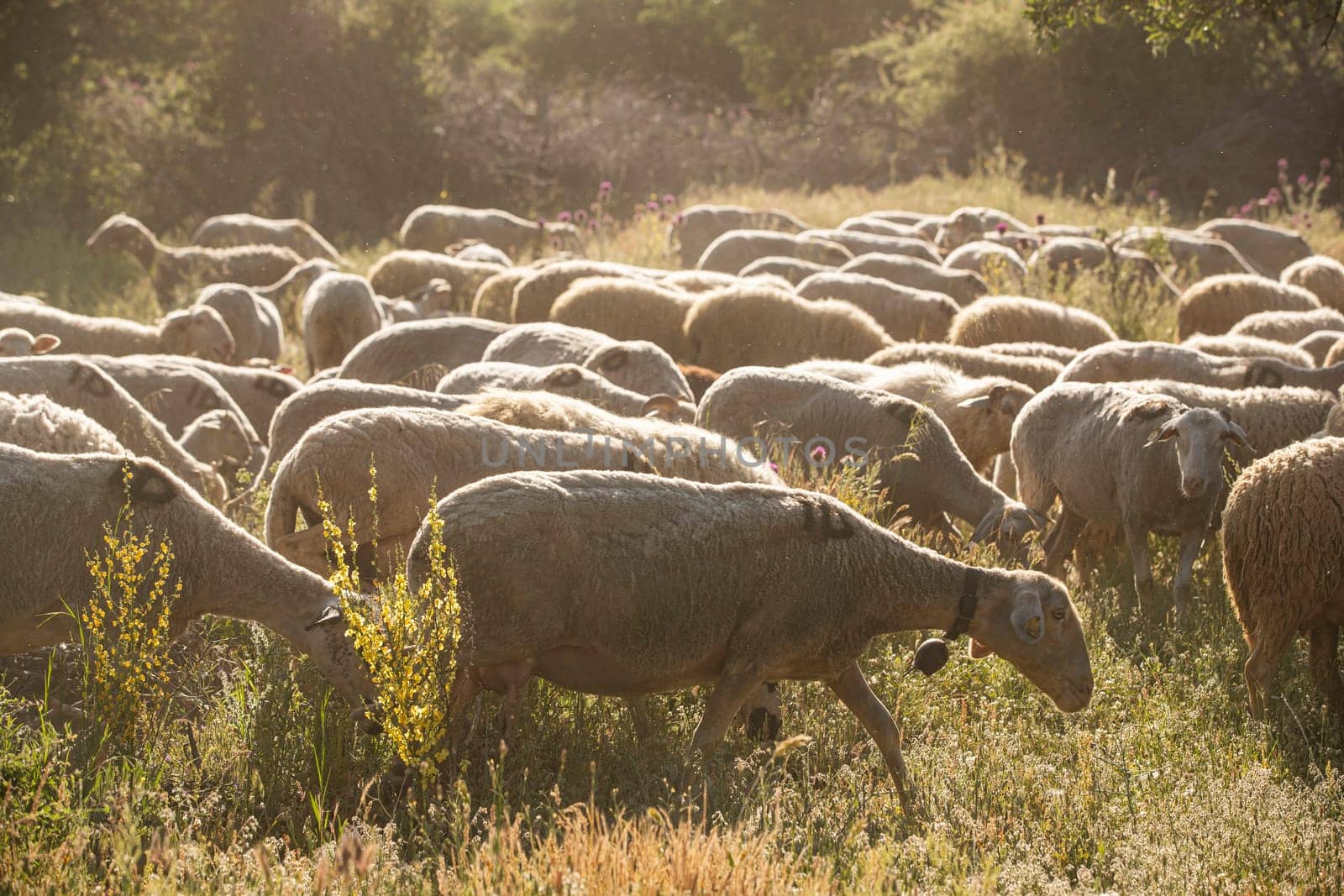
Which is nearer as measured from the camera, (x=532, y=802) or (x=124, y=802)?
(x=124, y=802)

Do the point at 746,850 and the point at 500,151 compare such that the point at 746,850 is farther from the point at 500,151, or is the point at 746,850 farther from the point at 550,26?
the point at 550,26

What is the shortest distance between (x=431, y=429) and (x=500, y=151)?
24150 mm

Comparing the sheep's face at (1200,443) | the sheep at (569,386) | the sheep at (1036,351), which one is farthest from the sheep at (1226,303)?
the sheep at (569,386)

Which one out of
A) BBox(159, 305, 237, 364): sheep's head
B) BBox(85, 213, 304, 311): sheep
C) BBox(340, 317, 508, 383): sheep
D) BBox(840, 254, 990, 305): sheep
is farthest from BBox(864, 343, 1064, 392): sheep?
BBox(85, 213, 304, 311): sheep

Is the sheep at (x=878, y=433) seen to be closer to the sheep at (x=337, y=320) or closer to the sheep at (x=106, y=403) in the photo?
the sheep at (x=106, y=403)

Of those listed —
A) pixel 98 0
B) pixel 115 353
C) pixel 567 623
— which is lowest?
pixel 115 353

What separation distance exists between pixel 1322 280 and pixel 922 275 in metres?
4.83

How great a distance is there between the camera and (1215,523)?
8.12 meters

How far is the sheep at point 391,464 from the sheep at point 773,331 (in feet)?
17.9

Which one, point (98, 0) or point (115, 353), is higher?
point (98, 0)

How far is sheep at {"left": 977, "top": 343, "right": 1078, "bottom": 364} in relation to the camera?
11.2m

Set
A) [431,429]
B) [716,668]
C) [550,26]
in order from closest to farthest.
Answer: [716,668] → [431,429] → [550,26]

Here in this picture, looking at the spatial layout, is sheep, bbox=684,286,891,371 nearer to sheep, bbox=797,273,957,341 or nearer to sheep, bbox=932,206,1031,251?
sheep, bbox=797,273,957,341

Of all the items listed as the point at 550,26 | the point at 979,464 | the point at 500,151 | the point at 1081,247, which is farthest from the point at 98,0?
the point at 979,464
